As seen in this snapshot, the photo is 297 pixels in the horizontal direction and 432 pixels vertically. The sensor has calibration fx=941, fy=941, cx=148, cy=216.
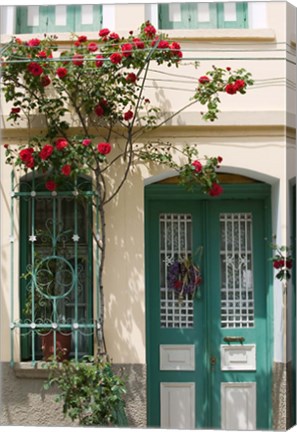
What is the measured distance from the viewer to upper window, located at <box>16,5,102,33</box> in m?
5.57

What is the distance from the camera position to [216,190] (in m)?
5.55

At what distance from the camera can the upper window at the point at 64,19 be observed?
557 centimetres

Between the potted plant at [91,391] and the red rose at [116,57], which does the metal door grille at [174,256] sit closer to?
the potted plant at [91,391]

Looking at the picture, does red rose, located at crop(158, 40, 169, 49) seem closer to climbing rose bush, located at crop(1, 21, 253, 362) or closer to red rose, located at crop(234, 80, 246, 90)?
climbing rose bush, located at crop(1, 21, 253, 362)

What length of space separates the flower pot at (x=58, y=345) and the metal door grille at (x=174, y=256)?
58cm

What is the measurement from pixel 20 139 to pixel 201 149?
1.07 meters

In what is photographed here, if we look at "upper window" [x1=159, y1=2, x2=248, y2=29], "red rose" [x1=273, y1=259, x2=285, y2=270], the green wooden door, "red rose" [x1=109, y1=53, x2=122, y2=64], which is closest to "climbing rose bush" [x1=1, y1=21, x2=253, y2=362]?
"red rose" [x1=109, y1=53, x2=122, y2=64]

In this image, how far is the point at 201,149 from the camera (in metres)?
5.51

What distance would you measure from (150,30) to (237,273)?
1.52 meters

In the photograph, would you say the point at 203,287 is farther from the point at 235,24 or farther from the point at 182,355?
the point at 235,24

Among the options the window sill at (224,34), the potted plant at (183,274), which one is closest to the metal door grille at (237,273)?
the potted plant at (183,274)

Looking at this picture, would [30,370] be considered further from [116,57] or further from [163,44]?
[163,44]

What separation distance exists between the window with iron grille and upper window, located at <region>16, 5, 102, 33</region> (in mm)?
894

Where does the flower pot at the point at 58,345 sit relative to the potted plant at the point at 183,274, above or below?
below
